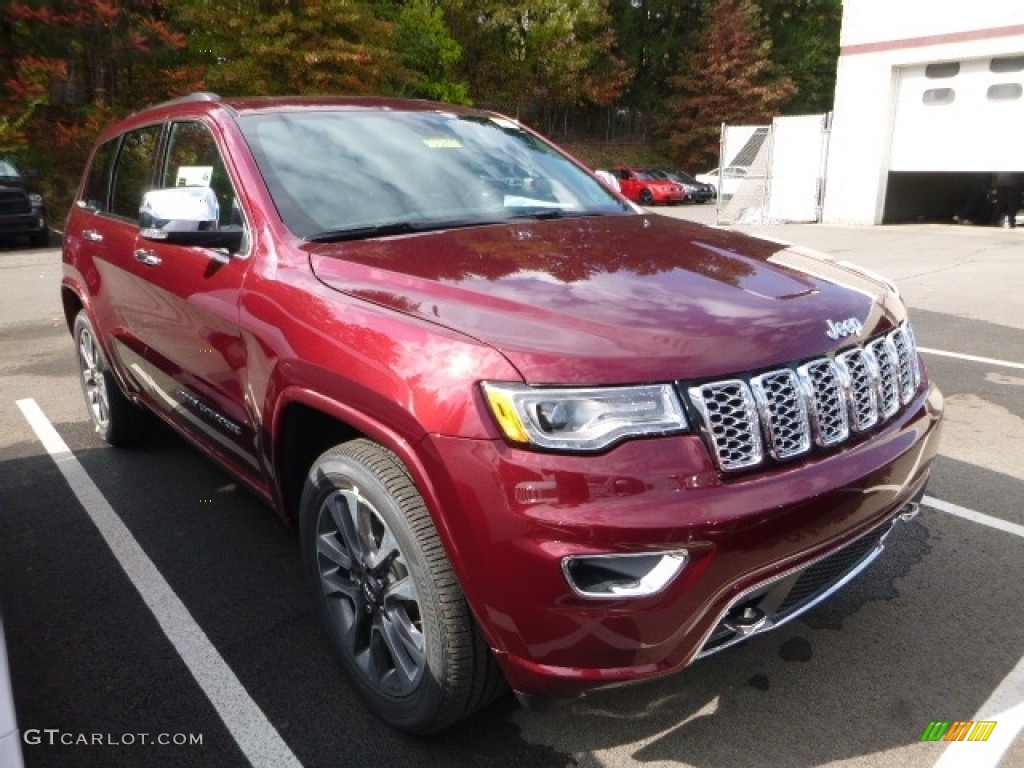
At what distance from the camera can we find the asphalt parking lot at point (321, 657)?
2.35 metres

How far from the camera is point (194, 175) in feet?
11.1

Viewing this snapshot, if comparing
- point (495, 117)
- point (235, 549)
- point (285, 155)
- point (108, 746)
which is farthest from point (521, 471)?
point (495, 117)

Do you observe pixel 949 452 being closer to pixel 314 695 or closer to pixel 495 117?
pixel 495 117

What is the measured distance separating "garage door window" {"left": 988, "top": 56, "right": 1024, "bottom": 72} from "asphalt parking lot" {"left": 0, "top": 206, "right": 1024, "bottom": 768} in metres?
15.1

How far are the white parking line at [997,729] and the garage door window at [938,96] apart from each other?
1777 centimetres

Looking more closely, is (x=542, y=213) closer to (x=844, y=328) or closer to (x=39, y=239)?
(x=844, y=328)

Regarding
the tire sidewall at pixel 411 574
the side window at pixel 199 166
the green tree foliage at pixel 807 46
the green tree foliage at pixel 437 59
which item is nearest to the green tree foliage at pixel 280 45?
the green tree foliage at pixel 437 59

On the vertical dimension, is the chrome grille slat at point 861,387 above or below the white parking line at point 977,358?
above

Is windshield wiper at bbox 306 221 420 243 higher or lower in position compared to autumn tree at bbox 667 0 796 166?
lower

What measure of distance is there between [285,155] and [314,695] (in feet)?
6.03

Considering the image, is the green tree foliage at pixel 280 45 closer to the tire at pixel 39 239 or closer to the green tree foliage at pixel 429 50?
the green tree foliage at pixel 429 50

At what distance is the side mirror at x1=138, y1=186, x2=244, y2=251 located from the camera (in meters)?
2.76

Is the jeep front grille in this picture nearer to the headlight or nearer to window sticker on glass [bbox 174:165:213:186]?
the headlight

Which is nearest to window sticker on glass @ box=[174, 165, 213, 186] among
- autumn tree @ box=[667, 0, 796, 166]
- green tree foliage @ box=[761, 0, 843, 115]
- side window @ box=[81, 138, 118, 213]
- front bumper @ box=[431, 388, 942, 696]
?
side window @ box=[81, 138, 118, 213]
